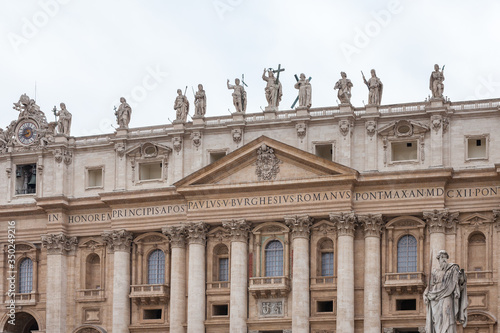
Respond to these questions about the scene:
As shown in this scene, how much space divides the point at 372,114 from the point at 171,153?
39.6 feet

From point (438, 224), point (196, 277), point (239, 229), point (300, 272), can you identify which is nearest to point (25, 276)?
point (196, 277)

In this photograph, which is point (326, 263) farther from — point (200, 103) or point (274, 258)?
point (200, 103)

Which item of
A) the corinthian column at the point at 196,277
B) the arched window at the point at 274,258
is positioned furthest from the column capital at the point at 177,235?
the arched window at the point at 274,258

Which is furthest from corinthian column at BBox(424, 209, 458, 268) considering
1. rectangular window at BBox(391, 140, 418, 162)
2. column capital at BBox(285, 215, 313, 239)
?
column capital at BBox(285, 215, 313, 239)

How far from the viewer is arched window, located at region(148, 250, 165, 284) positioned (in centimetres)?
6481

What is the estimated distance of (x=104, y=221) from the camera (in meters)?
66.2

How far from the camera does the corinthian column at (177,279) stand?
6269 centimetres

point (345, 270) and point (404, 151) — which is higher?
point (404, 151)

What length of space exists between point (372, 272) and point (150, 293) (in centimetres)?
1276

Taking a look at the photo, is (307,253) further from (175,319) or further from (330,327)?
(175,319)

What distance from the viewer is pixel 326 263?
61.8m

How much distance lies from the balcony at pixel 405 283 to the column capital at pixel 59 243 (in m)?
19.1

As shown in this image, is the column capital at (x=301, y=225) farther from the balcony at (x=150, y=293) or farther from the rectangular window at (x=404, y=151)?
the balcony at (x=150, y=293)

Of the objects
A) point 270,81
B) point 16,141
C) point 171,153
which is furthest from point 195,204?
point 16,141
